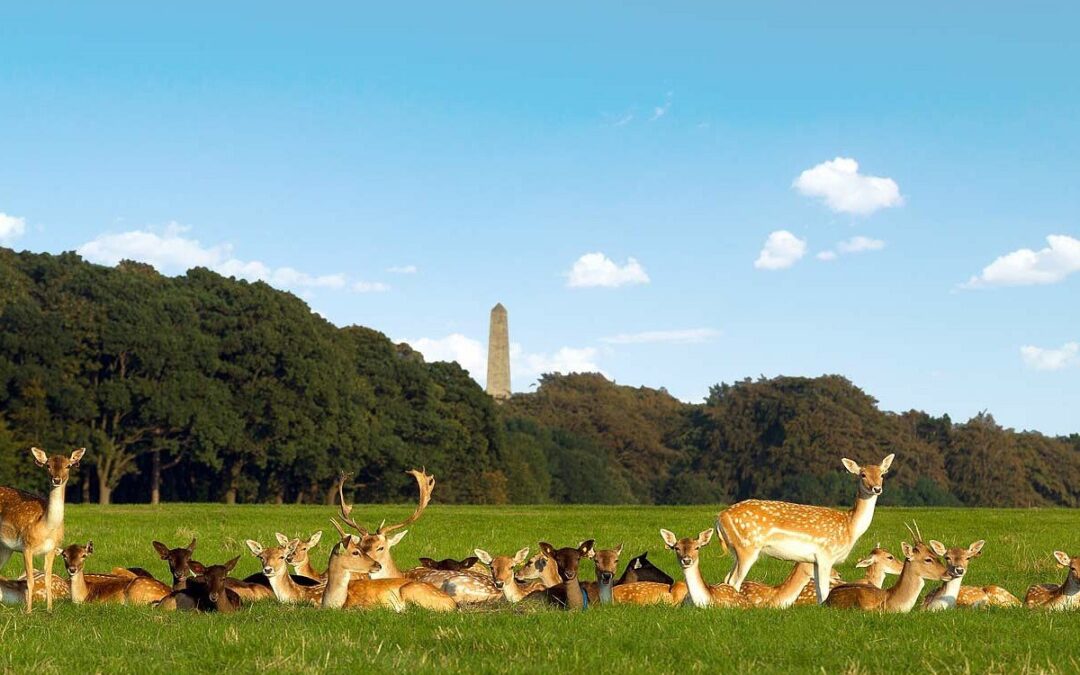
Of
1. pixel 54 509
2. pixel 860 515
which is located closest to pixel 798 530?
pixel 860 515

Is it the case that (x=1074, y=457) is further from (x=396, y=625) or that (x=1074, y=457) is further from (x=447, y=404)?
(x=396, y=625)

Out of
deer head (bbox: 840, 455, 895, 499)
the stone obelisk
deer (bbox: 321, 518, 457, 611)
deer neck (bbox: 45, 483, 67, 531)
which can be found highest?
the stone obelisk

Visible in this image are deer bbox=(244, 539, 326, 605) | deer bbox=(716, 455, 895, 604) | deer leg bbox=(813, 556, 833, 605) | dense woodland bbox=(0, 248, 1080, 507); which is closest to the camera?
deer bbox=(244, 539, 326, 605)

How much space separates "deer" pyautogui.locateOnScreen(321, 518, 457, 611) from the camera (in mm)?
11867

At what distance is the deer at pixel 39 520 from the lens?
39.9 feet

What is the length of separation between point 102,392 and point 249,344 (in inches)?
264

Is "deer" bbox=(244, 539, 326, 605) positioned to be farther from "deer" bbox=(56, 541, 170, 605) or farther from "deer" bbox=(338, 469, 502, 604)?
"deer" bbox=(56, 541, 170, 605)

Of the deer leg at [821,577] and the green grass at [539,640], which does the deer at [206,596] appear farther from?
the deer leg at [821,577]

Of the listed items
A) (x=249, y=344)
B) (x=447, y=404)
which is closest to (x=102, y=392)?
(x=249, y=344)

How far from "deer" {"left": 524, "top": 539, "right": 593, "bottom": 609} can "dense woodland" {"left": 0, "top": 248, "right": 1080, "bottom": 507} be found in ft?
124

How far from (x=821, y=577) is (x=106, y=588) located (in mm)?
7594

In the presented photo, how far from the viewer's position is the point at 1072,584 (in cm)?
1209

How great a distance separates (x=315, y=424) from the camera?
5275cm

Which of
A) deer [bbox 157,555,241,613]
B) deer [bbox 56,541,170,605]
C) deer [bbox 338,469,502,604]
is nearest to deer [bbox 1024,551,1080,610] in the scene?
deer [bbox 338,469,502,604]
